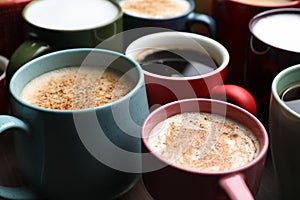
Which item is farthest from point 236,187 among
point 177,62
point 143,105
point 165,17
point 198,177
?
point 165,17

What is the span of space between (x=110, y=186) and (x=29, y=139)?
94mm

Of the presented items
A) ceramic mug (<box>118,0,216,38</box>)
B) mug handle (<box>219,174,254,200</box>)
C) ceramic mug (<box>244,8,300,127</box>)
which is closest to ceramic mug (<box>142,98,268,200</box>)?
mug handle (<box>219,174,254,200</box>)

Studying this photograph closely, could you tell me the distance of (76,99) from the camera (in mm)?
510

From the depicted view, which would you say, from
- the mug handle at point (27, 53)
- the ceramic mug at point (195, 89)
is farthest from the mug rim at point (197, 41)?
the mug handle at point (27, 53)

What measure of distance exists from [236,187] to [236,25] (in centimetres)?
34

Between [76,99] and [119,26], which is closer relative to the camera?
[76,99]

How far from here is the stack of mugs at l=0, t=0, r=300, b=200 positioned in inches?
17.7

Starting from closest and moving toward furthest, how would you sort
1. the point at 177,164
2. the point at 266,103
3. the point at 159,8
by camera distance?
the point at 177,164 → the point at 266,103 → the point at 159,8

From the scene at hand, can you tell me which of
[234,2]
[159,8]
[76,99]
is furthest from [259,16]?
[76,99]

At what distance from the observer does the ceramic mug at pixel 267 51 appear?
561 mm

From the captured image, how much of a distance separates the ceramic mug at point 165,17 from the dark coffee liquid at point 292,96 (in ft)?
0.72

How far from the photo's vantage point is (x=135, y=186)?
1.85 feet

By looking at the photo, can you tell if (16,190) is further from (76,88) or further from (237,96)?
(237,96)

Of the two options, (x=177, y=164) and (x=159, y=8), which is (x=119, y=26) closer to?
(x=159, y=8)
